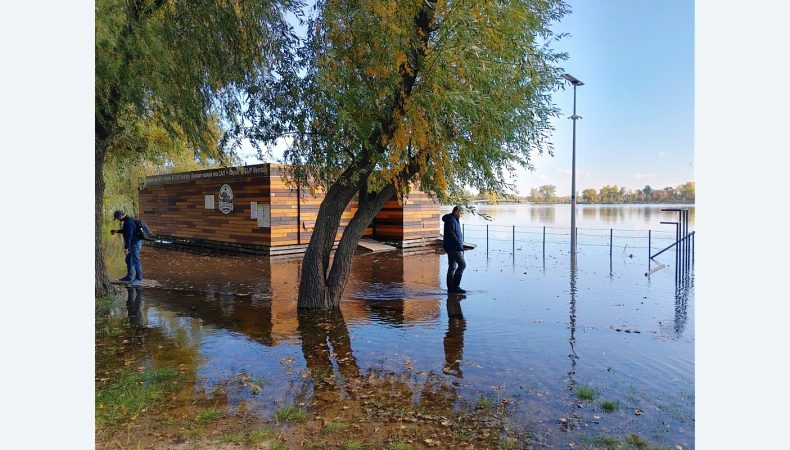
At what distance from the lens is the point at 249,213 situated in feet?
48.1

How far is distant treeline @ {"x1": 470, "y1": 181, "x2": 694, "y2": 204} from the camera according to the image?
723cm

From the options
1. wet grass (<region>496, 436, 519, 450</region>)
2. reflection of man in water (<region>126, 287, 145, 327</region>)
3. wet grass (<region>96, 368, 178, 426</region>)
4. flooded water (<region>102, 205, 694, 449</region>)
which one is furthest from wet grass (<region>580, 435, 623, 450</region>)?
reflection of man in water (<region>126, 287, 145, 327</region>)

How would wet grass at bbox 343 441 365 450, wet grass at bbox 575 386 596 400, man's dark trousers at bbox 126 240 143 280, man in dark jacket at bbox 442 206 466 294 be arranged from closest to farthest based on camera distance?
wet grass at bbox 343 441 365 450 → wet grass at bbox 575 386 596 400 → man in dark jacket at bbox 442 206 466 294 → man's dark trousers at bbox 126 240 143 280

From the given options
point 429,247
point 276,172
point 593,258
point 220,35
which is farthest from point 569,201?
point 220,35

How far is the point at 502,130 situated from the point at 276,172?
9.13 m

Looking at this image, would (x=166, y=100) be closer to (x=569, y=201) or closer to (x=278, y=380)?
(x=278, y=380)

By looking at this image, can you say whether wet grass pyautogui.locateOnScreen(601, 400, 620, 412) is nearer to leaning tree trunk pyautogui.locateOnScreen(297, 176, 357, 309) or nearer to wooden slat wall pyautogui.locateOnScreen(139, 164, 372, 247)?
leaning tree trunk pyautogui.locateOnScreen(297, 176, 357, 309)

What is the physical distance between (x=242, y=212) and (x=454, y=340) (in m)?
10.6

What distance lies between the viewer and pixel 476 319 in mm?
6789

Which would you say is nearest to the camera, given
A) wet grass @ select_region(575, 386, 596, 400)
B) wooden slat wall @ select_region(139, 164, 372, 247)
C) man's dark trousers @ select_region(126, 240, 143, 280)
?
wet grass @ select_region(575, 386, 596, 400)

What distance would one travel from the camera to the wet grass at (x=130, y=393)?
367 centimetres

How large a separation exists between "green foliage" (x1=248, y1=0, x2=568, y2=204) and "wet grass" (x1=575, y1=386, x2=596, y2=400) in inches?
113

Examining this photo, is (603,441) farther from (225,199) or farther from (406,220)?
(225,199)

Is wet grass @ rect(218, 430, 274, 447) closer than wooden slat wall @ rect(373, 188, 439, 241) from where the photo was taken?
Yes
